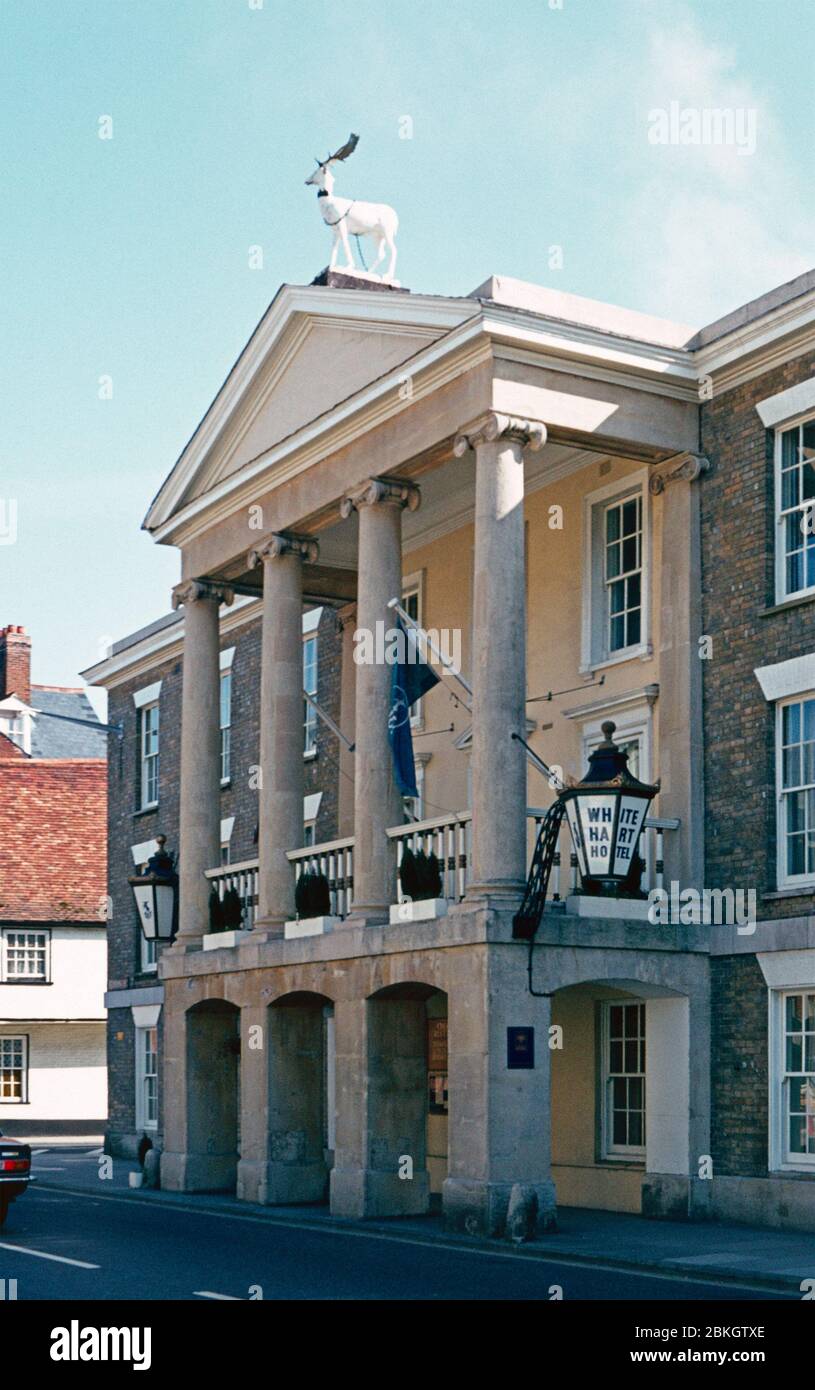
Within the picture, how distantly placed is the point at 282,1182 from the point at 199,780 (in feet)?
20.7

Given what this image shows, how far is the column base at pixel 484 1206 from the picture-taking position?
795 inches

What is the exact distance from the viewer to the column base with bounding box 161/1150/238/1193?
1099 inches

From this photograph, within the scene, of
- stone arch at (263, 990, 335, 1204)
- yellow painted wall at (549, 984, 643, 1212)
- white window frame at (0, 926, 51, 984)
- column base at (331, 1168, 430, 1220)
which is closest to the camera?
column base at (331, 1168, 430, 1220)

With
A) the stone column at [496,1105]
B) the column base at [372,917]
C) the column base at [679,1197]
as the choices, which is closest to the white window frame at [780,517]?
the stone column at [496,1105]

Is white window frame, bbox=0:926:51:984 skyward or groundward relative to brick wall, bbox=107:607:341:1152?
groundward

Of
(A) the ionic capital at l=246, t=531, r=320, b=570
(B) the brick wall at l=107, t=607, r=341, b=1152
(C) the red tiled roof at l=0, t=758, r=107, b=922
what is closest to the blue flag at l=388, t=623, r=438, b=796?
(A) the ionic capital at l=246, t=531, r=320, b=570

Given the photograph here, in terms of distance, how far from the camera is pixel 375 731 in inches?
931

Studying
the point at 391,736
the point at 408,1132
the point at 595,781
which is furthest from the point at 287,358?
the point at 408,1132

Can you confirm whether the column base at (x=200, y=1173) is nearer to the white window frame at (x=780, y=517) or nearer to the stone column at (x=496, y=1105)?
the stone column at (x=496, y=1105)

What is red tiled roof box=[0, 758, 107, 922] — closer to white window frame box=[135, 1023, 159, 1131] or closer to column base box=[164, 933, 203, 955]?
white window frame box=[135, 1023, 159, 1131]

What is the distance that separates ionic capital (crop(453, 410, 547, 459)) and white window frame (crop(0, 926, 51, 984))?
3140cm

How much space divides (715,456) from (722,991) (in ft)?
20.8

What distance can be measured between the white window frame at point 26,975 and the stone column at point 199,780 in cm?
2229
